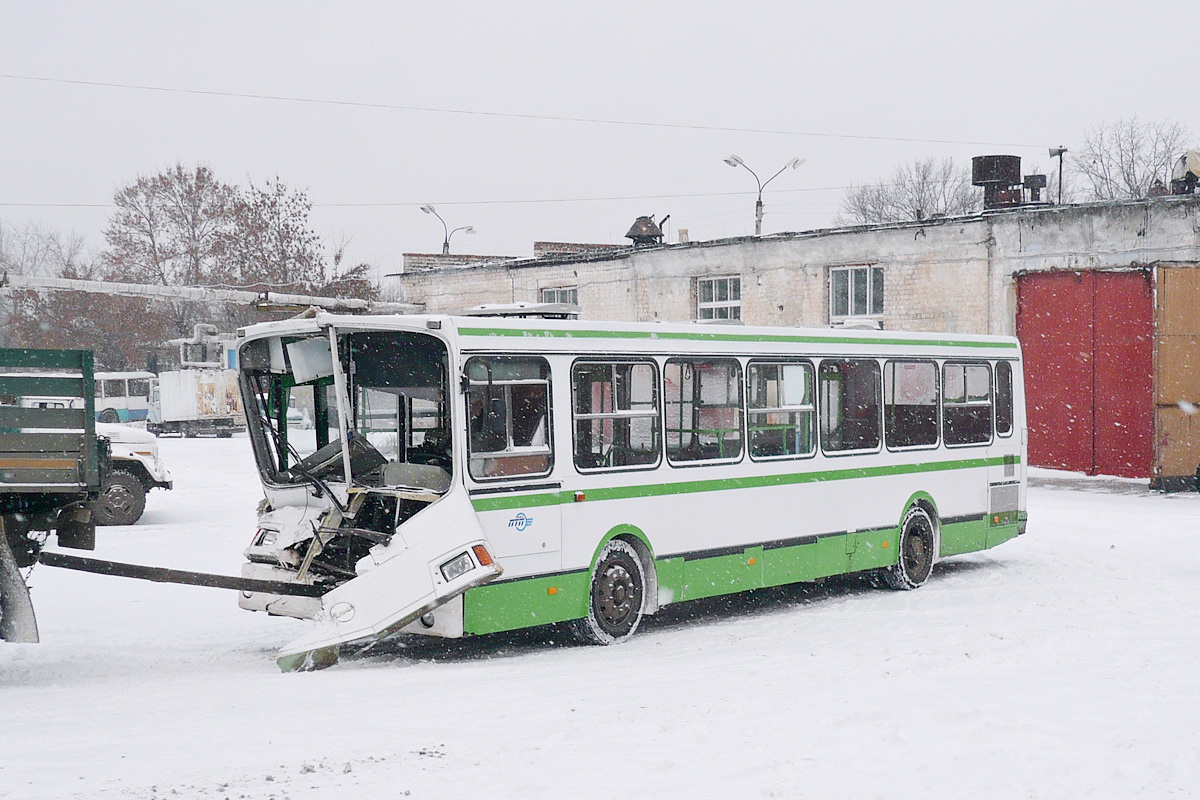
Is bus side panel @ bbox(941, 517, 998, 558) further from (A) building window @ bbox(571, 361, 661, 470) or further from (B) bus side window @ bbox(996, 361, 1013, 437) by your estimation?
(A) building window @ bbox(571, 361, 661, 470)

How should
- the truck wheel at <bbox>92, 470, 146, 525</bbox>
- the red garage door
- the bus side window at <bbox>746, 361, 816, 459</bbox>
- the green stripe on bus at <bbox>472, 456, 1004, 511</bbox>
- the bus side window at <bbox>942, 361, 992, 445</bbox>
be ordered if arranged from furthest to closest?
the red garage door < the truck wheel at <bbox>92, 470, 146, 525</bbox> < the bus side window at <bbox>942, 361, 992, 445</bbox> < the bus side window at <bbox>746, 361, 816, 459</bbox> < the green stripe on bus at <bbox>472, 456, 1004, 511</bbox>

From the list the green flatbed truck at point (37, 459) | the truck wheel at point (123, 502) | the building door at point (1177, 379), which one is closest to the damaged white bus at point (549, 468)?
the green flatbed truck at point (37, 459)

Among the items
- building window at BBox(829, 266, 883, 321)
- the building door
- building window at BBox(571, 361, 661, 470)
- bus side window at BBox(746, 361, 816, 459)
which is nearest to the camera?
building window at BBox(571, 361, 661, 470)

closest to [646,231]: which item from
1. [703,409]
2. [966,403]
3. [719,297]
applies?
[719,297]

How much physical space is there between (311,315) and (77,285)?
25.1 m

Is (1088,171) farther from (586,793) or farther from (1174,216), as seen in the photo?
(586,793)

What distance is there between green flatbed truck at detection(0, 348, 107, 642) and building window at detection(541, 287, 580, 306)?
3033cm

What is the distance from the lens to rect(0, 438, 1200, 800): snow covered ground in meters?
5.85

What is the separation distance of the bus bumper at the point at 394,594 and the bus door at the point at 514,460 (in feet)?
1.51

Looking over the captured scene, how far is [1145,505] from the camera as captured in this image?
820 inches

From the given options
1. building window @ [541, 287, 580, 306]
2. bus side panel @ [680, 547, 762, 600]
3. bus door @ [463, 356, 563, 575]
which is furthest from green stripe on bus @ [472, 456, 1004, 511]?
building window @ [541, 287, 580, 306]

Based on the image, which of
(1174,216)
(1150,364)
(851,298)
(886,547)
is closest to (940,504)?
(886,547)

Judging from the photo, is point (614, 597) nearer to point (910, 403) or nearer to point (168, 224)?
point (910, 403)

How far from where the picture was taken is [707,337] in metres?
11.3
